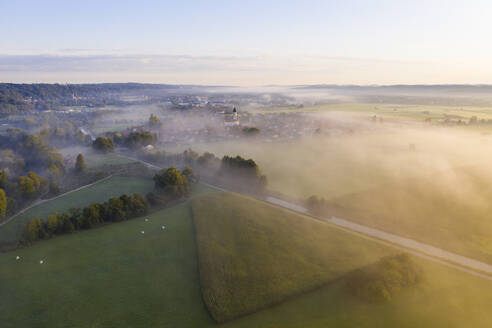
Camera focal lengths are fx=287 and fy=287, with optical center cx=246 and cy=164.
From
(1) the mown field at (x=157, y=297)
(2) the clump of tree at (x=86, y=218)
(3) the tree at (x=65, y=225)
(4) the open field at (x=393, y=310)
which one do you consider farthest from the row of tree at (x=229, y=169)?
(4) the open field at (x=393, y=310)

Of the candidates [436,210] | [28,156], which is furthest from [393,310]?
[28,156]

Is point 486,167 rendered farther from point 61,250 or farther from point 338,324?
point 61,250

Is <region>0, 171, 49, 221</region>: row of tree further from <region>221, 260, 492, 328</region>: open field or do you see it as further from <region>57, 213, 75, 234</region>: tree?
<region>221, 260, 492, 328</region>: open field

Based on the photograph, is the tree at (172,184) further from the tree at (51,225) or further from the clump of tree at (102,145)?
the clump of tree at (102,145)

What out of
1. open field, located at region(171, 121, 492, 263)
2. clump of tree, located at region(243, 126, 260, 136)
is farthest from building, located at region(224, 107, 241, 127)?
open field, located at region(171, 121, 492, 263)

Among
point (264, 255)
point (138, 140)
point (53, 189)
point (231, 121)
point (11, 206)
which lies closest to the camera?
point (264, 255)

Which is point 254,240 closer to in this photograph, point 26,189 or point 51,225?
point 51,225
